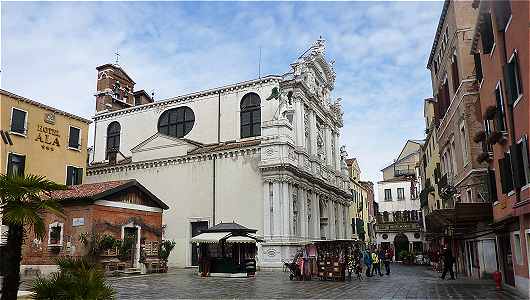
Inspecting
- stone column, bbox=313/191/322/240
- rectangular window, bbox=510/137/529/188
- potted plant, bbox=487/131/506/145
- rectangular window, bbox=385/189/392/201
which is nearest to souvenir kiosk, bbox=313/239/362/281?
potted plant, bbox=487/131/506/145

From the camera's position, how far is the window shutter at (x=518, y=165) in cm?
1278

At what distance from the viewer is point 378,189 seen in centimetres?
5962

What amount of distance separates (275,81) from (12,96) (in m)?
18.2

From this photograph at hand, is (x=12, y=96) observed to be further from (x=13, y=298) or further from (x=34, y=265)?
(x=13, y=298)

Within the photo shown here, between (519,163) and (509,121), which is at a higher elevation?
(509,121)

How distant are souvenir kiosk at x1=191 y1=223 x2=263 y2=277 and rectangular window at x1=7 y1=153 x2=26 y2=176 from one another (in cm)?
1062

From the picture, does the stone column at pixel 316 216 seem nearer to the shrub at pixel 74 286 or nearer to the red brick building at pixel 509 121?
the red brick building at pixel 509 121

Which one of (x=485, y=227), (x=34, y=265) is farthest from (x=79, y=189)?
(x=485, y=227)

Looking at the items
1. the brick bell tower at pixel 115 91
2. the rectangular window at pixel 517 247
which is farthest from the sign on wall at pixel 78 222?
the brick bell tower at pixel 115 91

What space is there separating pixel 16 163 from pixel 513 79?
24529 millimetres

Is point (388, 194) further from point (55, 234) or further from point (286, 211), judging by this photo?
point (55, 234)

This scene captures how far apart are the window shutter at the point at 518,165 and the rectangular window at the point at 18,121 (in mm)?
24413

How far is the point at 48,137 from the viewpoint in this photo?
2753cm

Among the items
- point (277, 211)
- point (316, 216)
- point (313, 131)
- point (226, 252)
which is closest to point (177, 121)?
point (313, 131)
